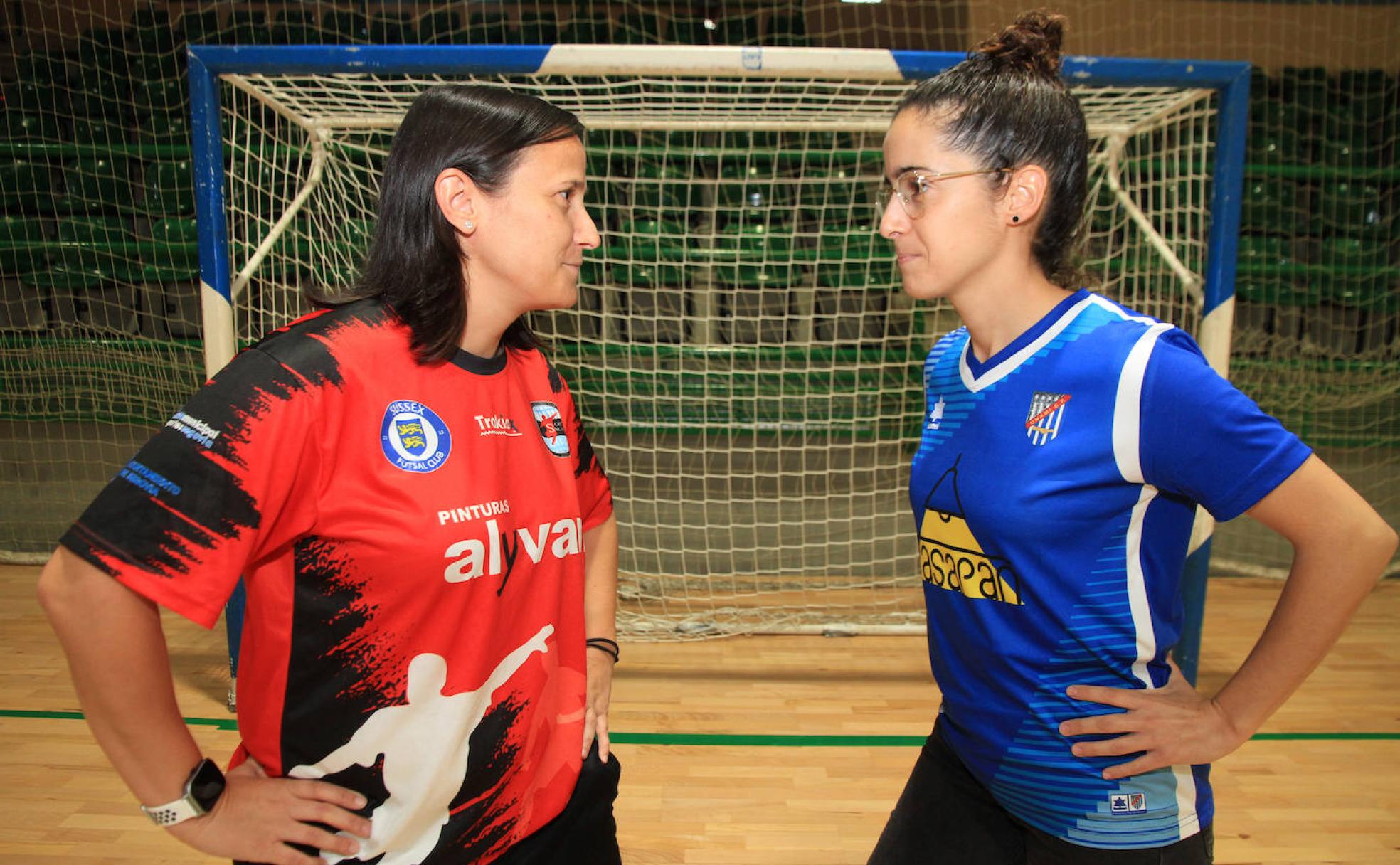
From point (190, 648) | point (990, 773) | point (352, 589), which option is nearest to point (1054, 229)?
point (990, 773)

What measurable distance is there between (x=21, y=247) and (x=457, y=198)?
242 inches

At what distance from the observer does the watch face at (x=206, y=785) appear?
2.79ft

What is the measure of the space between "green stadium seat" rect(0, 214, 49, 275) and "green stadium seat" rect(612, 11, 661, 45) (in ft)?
13.8

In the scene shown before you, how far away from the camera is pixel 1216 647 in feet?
10.3

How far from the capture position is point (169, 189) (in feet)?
19.6

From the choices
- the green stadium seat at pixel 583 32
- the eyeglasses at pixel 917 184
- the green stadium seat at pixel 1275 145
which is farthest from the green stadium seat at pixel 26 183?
the green stadium seat at pixel 1275 145

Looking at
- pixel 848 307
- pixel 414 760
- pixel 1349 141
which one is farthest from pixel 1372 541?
pixel 1349 141

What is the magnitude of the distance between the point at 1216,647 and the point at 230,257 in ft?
11.8

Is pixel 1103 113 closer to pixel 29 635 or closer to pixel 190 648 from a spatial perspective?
pixel 190 648

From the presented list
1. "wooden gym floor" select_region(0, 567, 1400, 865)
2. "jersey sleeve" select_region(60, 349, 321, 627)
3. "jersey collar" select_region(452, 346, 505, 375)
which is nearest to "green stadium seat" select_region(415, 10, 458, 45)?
"wooden gym floor" select_region(0, 567, 1400, 865)

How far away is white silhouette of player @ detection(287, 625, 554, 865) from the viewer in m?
0.94

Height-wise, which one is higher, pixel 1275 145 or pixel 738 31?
pixel 738 31

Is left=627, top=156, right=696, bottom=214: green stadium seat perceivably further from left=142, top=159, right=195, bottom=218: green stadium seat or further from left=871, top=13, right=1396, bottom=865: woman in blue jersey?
left=871, top=13, right=1396, bottom=865: woman in blue jersey

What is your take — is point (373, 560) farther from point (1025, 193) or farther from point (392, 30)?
point (392, 30)
